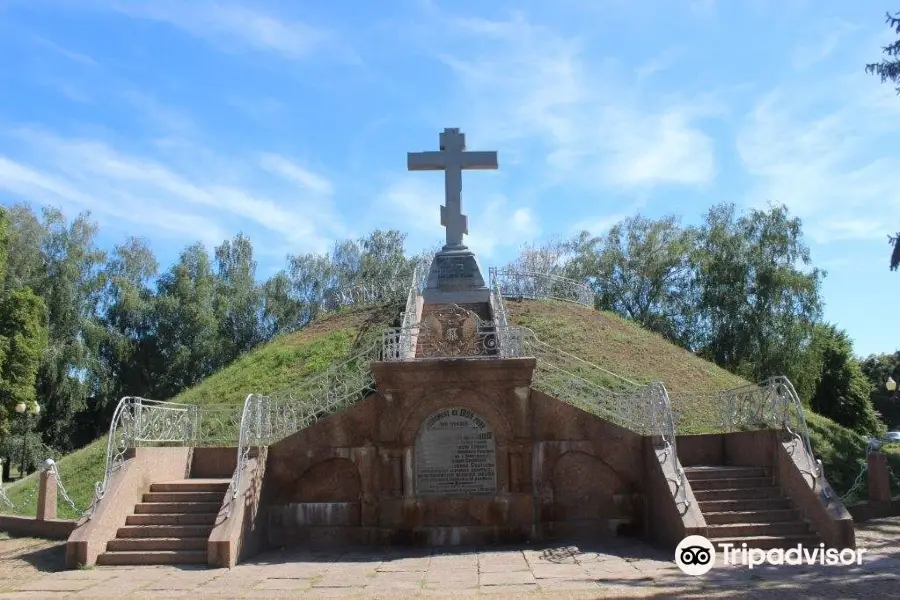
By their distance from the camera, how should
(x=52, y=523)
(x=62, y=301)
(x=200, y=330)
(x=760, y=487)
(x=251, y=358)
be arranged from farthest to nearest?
(x=200, y=330) < (x=62, y=301) < (x=251, y=358) < (x=52, y=523) < (x=760, y=487)

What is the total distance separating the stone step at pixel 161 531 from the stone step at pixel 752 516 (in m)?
7.17

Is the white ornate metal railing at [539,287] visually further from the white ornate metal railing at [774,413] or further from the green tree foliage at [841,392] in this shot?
the green tree foliage at [841,392]

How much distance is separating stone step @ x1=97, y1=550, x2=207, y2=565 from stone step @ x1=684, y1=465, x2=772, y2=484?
728 cm

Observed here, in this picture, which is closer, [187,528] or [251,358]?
[187,528]

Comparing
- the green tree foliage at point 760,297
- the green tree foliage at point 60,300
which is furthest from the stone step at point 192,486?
the green tree foliage at point 760,297

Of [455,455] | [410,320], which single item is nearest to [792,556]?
[455,455]

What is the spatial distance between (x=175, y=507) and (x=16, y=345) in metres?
13.8

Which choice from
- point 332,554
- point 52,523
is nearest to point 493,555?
point 332,554

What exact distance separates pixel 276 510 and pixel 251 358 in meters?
10.6

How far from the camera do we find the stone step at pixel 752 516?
10.4m

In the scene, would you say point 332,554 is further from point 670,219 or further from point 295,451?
point 670,219

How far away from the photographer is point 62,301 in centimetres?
3145

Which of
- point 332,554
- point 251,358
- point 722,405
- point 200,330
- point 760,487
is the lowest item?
point 332,554

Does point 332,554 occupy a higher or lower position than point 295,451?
lower
